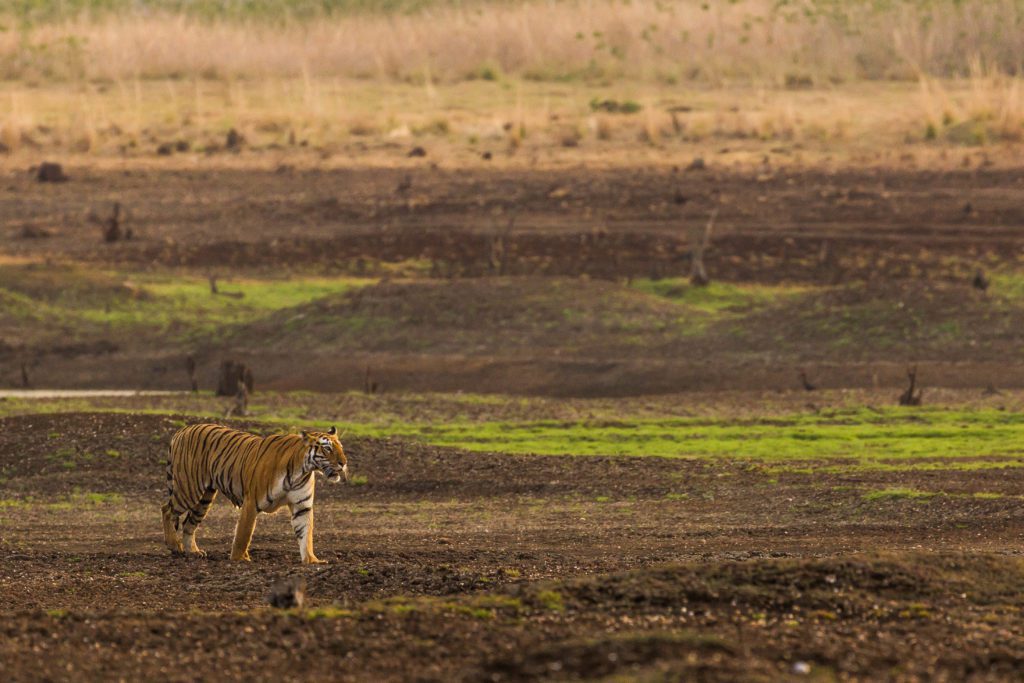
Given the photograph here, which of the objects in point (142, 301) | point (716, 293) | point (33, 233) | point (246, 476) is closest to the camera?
point (246, 476)

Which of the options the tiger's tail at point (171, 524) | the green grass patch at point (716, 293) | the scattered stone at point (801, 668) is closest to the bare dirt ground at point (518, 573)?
the scattered stone at point (801, 668)

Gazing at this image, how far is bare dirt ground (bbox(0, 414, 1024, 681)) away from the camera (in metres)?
8.89

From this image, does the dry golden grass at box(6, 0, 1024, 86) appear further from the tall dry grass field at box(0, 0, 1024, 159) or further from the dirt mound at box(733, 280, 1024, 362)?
the dirt mound at box(733, 280, 1024, 362)

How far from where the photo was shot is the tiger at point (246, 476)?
1241 centimetres

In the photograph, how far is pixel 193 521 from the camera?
13469mm

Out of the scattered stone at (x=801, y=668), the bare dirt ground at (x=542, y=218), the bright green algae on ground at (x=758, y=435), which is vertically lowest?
the bright green algae on ground at (x=758, y=435)

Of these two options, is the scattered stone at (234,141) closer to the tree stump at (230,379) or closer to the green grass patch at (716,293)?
the green grass patch at (716,293)

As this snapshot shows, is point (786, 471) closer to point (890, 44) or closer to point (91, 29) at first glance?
point (890, 44)

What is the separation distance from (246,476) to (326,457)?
2.93ft

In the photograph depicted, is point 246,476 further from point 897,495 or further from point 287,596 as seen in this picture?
point 897,495

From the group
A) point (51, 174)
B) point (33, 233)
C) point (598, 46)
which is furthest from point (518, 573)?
point (598, 46)

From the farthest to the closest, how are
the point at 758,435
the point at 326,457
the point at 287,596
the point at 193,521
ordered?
the point at 758,435
the point at 193,521
the point at 326,457
the point at 287,596

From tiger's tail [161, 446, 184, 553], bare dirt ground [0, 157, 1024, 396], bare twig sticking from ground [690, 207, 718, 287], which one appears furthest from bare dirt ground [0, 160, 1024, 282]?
tiger's tail [161, 446, 184, 553]

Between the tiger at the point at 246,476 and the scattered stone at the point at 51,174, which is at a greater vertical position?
the scattered stone at the point at 51,174
